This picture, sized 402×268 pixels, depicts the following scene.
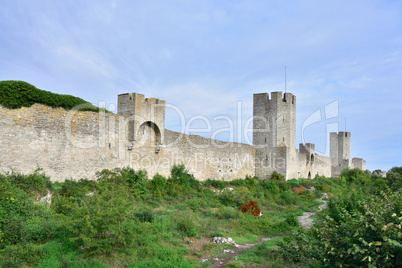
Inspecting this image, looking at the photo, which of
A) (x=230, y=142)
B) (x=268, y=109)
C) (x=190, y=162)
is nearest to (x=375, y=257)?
(x=190, y=162)

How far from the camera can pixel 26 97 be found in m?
10.7

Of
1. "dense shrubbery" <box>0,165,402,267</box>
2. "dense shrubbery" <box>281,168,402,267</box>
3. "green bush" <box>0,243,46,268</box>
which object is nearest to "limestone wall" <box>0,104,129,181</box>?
"dense shrubbery" <box>0,165,402,267</box>

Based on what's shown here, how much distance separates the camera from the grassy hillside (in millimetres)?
10211

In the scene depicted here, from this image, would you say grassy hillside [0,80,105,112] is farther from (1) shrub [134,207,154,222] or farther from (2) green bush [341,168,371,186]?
(2) green bush [341,168,371,186]

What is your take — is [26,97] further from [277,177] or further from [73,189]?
[277,177]

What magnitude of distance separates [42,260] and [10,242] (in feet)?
3.60

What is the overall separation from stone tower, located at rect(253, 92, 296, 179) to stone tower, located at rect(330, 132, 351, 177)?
69.1 ft

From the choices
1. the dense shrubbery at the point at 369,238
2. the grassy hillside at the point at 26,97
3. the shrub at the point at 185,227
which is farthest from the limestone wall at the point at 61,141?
the dense shrubbery at the point at 369,238

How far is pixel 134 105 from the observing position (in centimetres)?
1469

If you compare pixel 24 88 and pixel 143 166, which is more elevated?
pixel 24 88

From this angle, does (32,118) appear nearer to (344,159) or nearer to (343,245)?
(343,245)

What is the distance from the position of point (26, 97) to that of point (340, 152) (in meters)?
42.2

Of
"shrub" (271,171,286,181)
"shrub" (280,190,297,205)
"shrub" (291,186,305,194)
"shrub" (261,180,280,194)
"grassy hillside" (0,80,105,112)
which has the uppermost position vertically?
"grassy hillside" (0,80,105,112)

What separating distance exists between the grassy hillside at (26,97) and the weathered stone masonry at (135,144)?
0.70 ft
